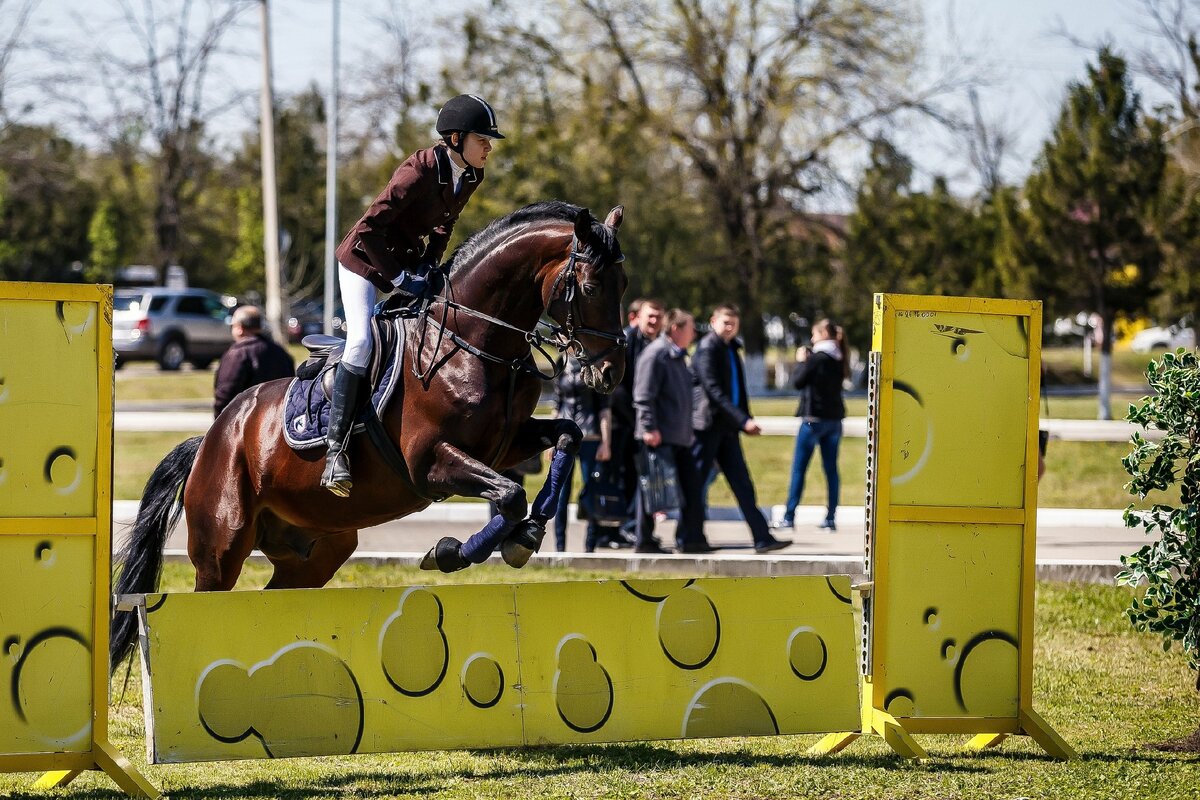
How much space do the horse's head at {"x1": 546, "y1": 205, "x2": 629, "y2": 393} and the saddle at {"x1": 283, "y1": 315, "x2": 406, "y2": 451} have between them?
893 millimetres

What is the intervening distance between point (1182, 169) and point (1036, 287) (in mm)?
3836

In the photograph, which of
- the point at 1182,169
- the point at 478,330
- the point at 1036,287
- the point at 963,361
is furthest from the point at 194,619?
the point at 1182,169

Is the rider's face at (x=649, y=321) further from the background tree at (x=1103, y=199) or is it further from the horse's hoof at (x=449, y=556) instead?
the background tree at (x=1103, y=199)

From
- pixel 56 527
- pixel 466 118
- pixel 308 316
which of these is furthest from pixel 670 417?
→ pixel 308 316

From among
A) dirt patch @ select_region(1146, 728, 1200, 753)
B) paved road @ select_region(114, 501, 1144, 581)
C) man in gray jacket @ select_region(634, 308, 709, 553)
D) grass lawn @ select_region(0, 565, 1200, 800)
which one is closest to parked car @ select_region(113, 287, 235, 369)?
paved road @ select_region(114, 501, 1144, 581)

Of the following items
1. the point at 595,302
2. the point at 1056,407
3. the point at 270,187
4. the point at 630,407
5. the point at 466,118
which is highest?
the point at 270,187

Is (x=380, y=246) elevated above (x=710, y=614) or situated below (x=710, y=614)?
above

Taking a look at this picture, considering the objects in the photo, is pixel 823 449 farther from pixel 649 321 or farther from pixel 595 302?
pixel 595 302

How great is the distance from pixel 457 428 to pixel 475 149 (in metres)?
1.21

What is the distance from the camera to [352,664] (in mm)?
5254

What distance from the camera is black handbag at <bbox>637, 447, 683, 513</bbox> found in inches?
425

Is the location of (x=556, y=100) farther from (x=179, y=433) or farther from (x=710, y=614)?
(x=710, y=614)

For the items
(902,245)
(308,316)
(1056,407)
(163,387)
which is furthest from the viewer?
(308,316)

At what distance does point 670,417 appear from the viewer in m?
10.7
